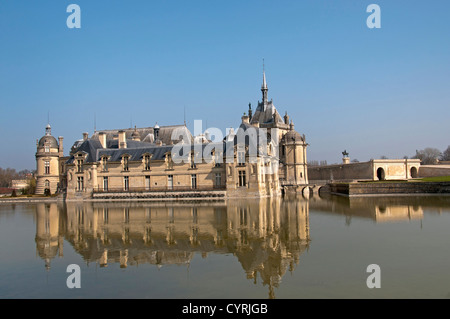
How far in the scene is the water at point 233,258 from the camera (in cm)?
839

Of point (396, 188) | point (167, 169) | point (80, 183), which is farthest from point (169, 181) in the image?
point (396, 188)

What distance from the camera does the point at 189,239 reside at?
553 inches

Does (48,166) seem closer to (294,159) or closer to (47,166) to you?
(47,166)

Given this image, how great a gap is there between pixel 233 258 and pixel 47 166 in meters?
44.1

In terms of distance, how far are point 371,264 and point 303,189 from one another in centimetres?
3768

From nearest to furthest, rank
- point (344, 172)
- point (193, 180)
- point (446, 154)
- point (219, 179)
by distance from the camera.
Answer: point (219, 179)
point (193, 180)
point (344, 172)
point (446, 154)

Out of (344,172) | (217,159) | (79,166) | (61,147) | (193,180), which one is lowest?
(344,172)

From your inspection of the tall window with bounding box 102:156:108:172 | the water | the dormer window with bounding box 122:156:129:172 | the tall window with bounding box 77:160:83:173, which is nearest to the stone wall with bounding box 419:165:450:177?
the water

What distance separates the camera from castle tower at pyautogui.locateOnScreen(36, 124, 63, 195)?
159 feet

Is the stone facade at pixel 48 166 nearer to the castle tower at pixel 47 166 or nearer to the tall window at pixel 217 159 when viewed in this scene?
the castle tower at pixel 47 166

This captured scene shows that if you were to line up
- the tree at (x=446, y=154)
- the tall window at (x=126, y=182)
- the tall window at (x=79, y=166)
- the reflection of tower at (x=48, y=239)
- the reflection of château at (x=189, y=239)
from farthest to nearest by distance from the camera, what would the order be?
the tree at (x=446, y=154) → the tall window at (x=79, y=166) → the tall window at (x=126, y=182) → the reflection of tower at (x=48, y=239) → the reflection of château at (x=189, y=239)

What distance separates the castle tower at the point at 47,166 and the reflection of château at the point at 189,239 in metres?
30.3

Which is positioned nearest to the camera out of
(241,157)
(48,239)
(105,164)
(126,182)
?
(48,239)

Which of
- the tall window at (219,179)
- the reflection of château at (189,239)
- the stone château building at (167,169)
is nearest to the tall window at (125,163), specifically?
the stone château building at (167,169)
